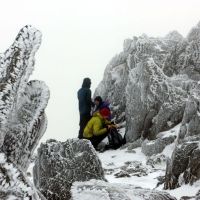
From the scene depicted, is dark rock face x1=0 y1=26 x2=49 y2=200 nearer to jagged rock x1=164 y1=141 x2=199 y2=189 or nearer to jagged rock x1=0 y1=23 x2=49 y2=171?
jagged rock x1=0 y1=23 x2=49 y2=171

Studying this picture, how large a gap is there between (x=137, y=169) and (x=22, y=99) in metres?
8.45

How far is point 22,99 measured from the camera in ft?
24.1

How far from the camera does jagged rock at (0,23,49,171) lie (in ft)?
21.5

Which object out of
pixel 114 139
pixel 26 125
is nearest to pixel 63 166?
pixel 26 125

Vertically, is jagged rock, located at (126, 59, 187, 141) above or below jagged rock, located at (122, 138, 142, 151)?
above

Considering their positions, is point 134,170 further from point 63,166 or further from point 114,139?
point 114,139

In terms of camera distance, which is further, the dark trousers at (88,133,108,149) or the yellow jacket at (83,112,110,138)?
the dark trousers at (88,133,108,149)

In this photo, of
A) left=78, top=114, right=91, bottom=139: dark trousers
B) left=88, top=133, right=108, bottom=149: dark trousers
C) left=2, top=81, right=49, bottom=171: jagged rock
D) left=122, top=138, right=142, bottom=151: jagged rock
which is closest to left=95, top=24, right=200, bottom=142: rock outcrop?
left=122, top=138, right=142, bottom=151: jagged rock

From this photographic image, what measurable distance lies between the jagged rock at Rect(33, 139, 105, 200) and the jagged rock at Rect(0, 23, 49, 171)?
8.46 ft

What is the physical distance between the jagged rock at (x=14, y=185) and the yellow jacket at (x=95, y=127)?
16469mm

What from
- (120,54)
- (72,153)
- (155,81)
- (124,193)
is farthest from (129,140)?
Result: (124,193)

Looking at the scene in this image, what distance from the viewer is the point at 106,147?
21.7m

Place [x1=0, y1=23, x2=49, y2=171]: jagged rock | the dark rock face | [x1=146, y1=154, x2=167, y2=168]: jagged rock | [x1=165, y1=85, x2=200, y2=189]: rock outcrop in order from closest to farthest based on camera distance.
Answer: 1. the dark rock face
2. [x1=0, y1=23, x2=49, y2=171]: jagged rock
3. [x1=165, y1=85, x2=200, y2=189]: rock outcrop
4. [x1=146, y1=154, x2=167, y2=168]: jagged rock

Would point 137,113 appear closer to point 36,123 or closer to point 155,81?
point 155,81
